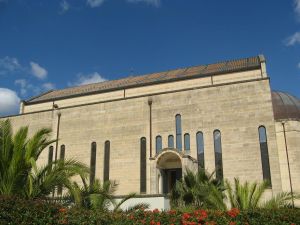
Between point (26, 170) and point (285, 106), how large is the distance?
23.0 meters

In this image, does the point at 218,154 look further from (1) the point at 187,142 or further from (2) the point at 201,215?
(2) the point at 201,215

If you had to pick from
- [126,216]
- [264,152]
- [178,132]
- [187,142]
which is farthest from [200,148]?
[126,216]

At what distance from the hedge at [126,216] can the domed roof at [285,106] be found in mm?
20438

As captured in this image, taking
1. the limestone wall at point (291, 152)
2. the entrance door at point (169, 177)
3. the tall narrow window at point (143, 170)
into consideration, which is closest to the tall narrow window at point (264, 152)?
the limestone wall at point (291, 152)

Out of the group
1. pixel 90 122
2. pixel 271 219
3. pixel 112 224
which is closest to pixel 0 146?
pixel 112 224

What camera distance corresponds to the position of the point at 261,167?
21797mm

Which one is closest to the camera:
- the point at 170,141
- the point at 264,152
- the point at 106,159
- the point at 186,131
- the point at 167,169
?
the point at 264,152

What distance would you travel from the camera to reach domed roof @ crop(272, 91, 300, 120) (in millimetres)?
27312

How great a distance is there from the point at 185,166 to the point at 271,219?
543 inches

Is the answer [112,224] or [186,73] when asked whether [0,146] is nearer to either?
[112,224]

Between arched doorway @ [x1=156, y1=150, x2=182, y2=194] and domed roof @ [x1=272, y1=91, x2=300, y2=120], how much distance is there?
30.8 feet

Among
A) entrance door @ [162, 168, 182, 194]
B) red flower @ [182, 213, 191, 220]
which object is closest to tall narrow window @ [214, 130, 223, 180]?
entrance door @ [162, 168, 182, 194]

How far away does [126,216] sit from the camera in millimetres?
8898

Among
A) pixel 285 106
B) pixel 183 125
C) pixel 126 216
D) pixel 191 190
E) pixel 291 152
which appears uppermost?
pixel 285 106
